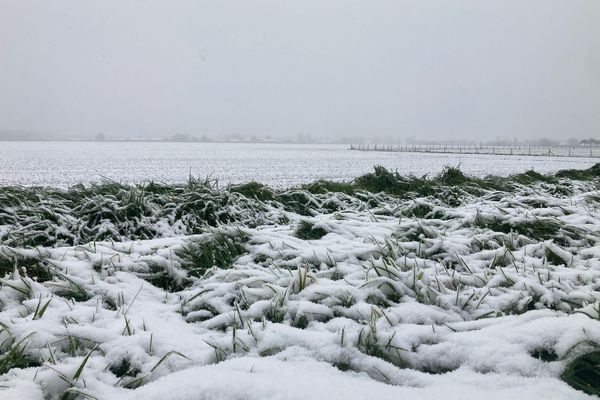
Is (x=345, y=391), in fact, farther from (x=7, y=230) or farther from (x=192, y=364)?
(x=7, y=230)

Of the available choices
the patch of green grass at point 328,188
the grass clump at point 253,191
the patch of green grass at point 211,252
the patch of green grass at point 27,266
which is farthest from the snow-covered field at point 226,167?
the patch of green grass at point 211,252

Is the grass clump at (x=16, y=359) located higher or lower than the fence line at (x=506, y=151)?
lower

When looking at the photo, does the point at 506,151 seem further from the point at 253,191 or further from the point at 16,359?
the point at 16,359

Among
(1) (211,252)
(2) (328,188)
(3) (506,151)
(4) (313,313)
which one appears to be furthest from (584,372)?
(3) (506,151)

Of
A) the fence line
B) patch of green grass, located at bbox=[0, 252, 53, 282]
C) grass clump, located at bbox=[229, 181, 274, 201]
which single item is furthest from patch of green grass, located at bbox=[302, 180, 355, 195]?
the fence line

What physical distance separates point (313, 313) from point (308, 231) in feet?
6.31

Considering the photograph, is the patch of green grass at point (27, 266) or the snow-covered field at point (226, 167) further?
the snow-covered field at point (226, 167)

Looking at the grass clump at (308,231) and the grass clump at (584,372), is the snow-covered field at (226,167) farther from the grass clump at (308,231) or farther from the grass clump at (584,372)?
the grass clump at (584,372)

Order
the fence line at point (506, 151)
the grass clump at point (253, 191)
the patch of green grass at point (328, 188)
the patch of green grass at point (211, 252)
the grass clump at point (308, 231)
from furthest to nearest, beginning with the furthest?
the fence line at point (506, 151) → the patch of green grass at point (328, 188) → the grass clump at point (253, 191) → the grass clump at point (308, 231) → the patch of green grass at point (211, 252)

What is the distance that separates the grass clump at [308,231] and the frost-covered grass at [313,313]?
0.07ft

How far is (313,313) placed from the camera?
91.4 inches

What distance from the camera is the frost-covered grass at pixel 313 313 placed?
170cm

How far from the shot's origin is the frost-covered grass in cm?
170

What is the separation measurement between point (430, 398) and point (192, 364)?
3.44 ft
